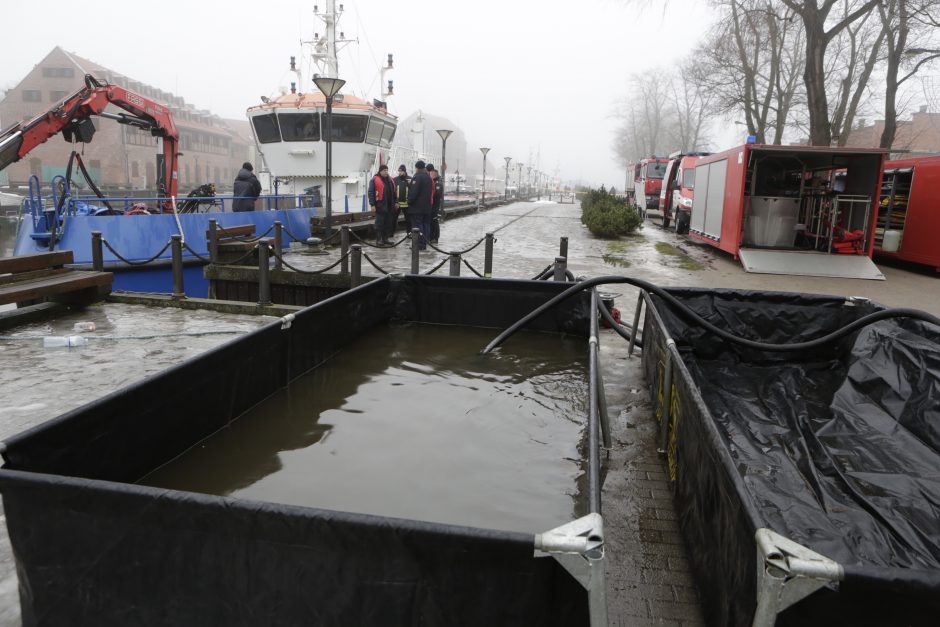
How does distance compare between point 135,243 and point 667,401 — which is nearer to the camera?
point 667,401

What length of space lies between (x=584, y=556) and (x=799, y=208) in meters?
14.3

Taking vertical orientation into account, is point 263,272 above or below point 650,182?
below

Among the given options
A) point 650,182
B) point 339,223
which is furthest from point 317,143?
point 650,182

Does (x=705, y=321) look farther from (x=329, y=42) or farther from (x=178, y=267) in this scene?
(x=329, y=42)

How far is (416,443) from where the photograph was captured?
3830 mm

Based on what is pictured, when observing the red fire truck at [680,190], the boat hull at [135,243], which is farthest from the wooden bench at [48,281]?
the red fire truck at [680,190]

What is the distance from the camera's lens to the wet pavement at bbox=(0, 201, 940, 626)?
9.28 ft

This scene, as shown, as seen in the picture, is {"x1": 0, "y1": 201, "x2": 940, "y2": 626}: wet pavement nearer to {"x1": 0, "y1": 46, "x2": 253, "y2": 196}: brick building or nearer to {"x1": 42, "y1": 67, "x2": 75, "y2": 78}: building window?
{"x1": 0, "y1": 46, "x2": 253, "y2": 196}: brick building

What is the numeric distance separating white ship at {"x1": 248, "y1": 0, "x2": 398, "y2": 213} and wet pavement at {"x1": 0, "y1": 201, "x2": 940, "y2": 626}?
20.4ft

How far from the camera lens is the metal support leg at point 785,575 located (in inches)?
65.1

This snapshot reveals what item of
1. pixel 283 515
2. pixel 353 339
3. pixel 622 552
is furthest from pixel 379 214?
pixel 283 515

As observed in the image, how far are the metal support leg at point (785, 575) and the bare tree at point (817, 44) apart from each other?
1918 cm

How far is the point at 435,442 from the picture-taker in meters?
3.86

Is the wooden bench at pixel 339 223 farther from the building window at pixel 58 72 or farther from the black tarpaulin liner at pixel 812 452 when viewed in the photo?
the building window at pixel 58 72
